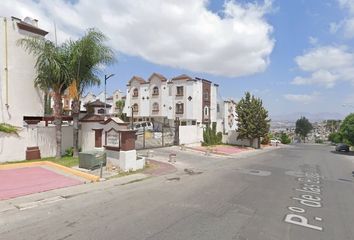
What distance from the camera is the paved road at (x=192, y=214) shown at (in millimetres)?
7648

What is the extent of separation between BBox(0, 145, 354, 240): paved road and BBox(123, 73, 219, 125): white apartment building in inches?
1294

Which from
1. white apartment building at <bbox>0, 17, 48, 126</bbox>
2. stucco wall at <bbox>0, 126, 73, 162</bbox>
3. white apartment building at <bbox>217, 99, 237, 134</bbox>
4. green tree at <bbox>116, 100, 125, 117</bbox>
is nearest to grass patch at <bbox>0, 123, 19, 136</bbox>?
stucco wall at <bbox>0, 126, 73, 162</bbox>

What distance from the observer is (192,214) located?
9.24 m

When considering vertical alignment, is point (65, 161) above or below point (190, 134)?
below

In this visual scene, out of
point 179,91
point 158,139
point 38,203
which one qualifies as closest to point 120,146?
point 38,203

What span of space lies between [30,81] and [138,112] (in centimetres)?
3173

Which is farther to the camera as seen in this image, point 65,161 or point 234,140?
point 234,140

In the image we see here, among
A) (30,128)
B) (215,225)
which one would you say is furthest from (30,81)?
(215,225)

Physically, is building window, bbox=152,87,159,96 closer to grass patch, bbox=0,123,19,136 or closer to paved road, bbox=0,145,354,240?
grass patch, bbox=0,123,19,136

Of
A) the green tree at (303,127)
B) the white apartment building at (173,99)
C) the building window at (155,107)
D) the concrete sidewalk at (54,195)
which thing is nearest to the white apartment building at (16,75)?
the concrete sidewalk at (54,195)

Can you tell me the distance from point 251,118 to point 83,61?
2883cm

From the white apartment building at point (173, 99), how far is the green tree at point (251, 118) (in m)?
6.82

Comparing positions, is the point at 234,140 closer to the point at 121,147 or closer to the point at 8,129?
the point at 121,147

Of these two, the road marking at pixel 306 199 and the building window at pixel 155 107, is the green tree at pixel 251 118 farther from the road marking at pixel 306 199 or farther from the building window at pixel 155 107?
the road marking at pixel 306 199
